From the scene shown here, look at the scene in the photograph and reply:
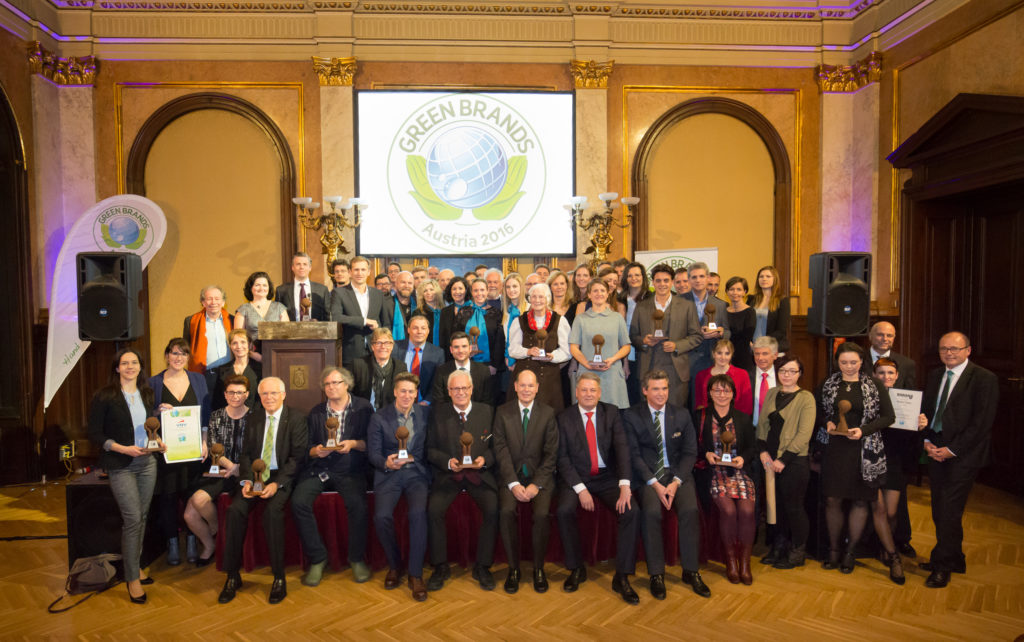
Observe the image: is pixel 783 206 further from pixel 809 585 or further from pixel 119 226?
pixel 119 226

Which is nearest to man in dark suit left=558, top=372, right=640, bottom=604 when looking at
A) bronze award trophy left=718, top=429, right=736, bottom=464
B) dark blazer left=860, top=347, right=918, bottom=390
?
bronze award trophy left=718, top=429, right=736, bottom=464

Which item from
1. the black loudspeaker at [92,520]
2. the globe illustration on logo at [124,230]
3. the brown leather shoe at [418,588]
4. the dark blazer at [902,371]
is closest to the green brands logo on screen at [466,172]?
the globe illustration on logo at [124,230]

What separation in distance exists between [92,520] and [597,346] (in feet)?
11.6

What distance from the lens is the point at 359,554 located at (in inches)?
169

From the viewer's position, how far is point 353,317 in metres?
5.32

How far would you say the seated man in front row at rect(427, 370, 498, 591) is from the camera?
421cm

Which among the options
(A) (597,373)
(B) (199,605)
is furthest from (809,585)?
(B) (199,605)

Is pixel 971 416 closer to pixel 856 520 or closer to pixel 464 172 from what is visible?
A: pixel 856 520

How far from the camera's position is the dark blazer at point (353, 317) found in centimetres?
530

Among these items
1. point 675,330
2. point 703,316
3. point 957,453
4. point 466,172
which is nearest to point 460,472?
point 675,330

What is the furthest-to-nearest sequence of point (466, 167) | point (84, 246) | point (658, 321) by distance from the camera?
point (466, 167), point (84, 246), point (658, 321)

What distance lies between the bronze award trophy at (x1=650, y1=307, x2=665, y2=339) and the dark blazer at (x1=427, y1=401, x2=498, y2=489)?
1.40 meters

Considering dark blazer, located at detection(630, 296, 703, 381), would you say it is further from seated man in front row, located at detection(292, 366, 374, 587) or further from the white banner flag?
the white banner flag

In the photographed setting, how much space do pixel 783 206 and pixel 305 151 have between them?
586 cm
